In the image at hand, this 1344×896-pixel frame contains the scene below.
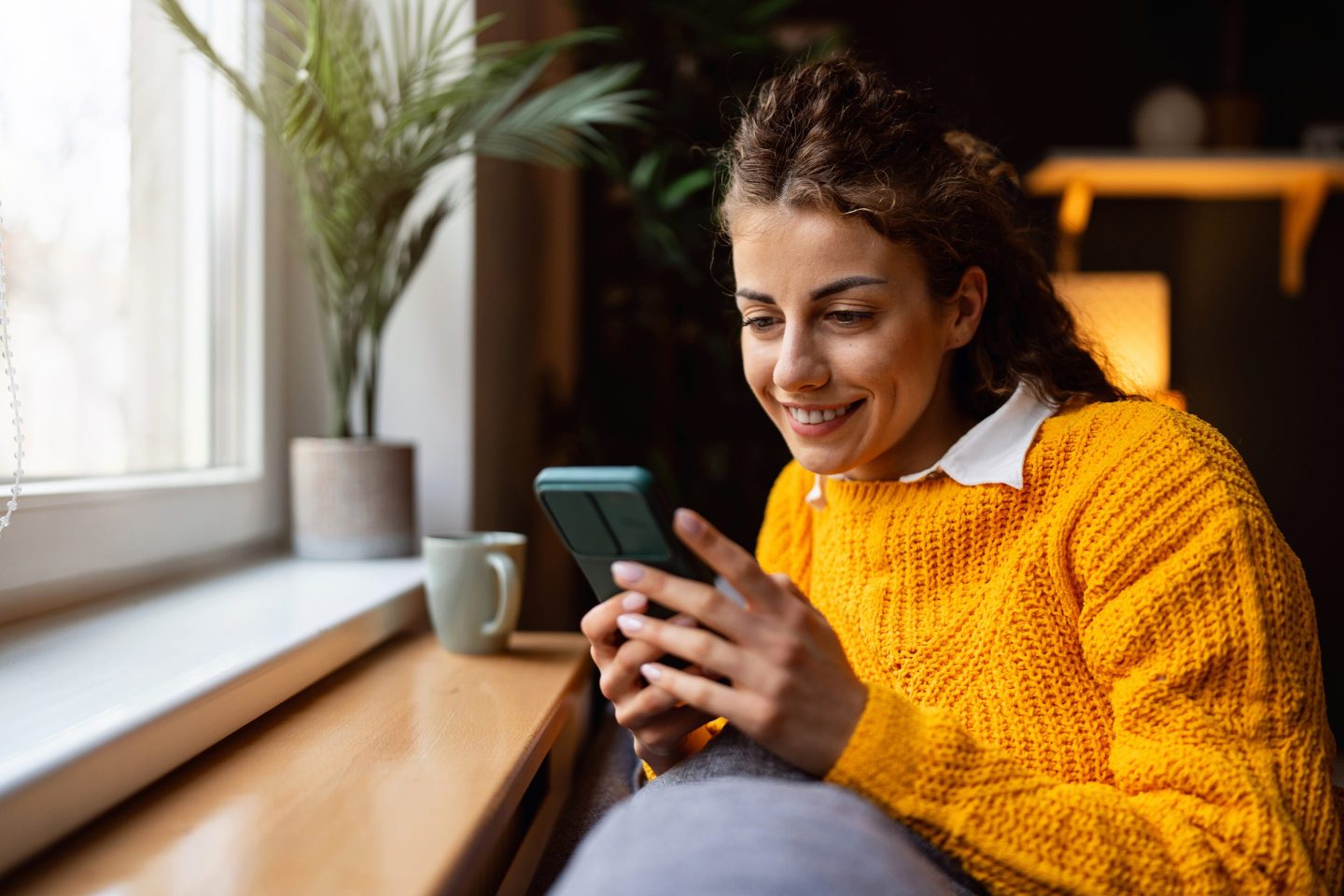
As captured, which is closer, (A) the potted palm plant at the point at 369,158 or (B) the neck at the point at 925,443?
→ (B) the neck at the point at 925,443

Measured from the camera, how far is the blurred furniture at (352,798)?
562 millimetres

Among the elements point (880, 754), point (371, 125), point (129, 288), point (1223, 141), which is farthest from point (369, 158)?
point (1223, 141)

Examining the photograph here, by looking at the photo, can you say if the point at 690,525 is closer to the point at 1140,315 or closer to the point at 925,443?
the point at 925,443

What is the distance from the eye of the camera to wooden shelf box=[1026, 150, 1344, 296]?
2.53 m

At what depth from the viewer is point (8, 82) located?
0.86 meters

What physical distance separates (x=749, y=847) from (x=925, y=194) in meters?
0.57

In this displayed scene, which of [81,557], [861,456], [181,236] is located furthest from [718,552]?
[181,236]

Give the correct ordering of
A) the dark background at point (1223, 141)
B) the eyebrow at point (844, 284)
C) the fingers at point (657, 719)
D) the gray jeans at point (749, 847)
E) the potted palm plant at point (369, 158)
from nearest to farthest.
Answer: the gray jeans at point (749, 847)
the fingers at point (657, 719)
the eyebrow at point (844, 284)
the potted palm plant at point (369, 158)
the dark background at point (1223, 141)

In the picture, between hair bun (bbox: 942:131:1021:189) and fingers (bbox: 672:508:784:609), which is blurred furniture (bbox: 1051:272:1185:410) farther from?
fingers (bbox: 672:508:784:609)

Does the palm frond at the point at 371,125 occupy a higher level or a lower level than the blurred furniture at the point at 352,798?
higher

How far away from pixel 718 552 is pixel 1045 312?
1.74ft

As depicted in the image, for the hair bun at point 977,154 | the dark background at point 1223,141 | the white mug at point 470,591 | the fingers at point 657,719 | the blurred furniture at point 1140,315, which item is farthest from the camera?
the dark background at point 1223,141

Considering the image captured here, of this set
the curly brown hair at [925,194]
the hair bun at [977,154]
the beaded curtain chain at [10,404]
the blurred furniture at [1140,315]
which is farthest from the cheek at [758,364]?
the blurred furniture at [1140,315]

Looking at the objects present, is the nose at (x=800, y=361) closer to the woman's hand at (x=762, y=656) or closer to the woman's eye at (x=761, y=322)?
the woman's eye at (x=761, y=322)
